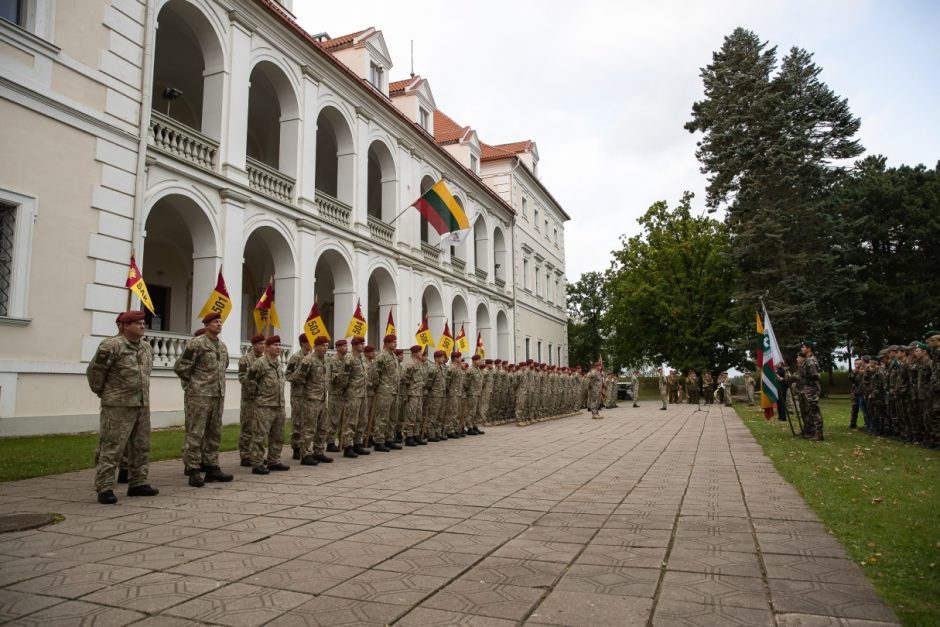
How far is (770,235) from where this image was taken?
27516mm

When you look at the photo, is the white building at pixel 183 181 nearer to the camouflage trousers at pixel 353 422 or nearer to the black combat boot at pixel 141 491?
the camouflage trousers at pixel 353 422

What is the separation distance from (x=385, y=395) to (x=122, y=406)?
557cm

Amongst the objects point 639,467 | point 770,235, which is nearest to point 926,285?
point 770,235

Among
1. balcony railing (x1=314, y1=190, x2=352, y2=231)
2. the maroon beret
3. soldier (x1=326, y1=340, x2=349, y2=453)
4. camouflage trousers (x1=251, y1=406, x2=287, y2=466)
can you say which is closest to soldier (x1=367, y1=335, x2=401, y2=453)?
soldier (x1=326, y1=340, x2=349, y2=453)

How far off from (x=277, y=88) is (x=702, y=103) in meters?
21.9

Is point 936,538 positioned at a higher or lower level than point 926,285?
lower

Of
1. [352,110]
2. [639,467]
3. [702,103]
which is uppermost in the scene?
[702,103]

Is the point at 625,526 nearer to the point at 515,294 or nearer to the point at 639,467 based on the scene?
the point at 639,467

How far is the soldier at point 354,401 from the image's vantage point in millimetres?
10711

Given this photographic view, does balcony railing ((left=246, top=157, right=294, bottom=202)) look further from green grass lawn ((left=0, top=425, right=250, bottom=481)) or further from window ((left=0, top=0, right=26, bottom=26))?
green grass lawn ((left=0, top=425, right=250, bottom=481))

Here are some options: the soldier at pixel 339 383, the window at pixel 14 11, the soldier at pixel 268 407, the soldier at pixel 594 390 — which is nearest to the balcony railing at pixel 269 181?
the window at pixel 14 11

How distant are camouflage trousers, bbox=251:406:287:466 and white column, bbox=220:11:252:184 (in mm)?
9473

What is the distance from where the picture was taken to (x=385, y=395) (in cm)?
1180

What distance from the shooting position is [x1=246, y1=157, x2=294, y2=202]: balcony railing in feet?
57.0
